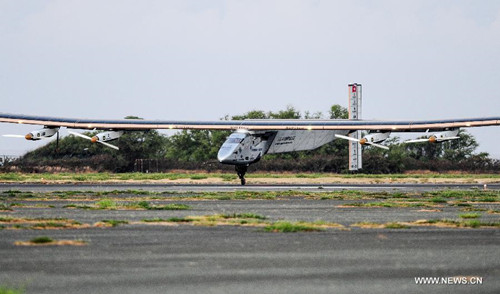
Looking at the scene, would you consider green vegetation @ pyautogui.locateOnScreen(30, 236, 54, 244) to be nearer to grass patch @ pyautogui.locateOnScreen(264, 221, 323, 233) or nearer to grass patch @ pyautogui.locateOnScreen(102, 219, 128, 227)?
grass patch @ pyautogui.locateOnScreen(102, 219, 128, 227)

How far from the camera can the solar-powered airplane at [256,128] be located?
193 feet

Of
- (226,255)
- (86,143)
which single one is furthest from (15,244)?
(86,143)

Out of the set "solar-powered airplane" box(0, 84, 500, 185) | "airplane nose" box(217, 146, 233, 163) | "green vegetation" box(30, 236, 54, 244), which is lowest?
"green vegetation" box(30, 236, 54, 244)

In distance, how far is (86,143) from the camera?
118812mm

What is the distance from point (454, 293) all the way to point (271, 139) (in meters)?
52.8

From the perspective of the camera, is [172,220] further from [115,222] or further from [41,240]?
[41,240]

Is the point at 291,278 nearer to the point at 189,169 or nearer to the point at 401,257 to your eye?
the point at 401,257

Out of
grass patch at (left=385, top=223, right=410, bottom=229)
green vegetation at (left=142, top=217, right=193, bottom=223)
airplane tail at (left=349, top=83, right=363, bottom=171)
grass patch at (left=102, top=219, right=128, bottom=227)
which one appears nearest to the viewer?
grass patch at (left=385, top=223, right=410, bottom=229)

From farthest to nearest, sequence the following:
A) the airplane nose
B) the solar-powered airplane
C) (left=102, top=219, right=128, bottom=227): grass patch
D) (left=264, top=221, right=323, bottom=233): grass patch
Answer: the solar-powered airplane, the airplane nose, (left=102, top=219, right=128, bottom=227): grass patch, (left=264, top=221, right=323, bottom=233): grass patch

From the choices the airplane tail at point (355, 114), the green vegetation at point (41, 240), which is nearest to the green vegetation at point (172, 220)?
the green vegetation at point (41, 240)

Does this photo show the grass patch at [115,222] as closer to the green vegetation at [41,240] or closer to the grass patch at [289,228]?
the grass patch at [289,228]

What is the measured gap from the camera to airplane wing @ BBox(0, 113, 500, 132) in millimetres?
60938

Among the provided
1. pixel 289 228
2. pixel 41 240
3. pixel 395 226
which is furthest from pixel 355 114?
pixel 41 240

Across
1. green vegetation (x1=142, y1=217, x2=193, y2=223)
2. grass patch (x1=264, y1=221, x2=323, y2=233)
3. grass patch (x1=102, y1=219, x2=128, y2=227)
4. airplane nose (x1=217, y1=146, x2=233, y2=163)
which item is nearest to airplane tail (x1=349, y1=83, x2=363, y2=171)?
airplane nose (x1=217, y1=146, x2=233, y2=163)
